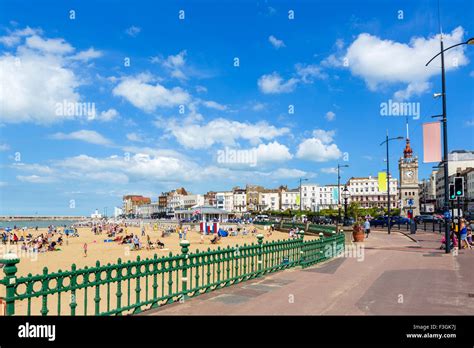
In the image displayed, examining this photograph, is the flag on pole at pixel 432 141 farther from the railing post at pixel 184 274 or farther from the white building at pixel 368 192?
the white building at pixel 368 192

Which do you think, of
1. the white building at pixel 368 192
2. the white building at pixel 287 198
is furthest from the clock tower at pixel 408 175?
the white building at pixel 287 198

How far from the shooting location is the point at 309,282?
467 inches

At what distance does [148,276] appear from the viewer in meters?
13.0

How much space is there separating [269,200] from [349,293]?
188m

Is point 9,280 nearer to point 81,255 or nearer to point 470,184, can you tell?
point 81,255

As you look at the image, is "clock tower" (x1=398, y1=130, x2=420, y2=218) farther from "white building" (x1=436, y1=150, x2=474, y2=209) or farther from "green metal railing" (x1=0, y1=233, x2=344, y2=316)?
"green metal railing" (x1=0, y1=233, x2=344, y2=316)

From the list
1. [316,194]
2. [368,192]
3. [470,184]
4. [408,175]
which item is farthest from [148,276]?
[316,194]

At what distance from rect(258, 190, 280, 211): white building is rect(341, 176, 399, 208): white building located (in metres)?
36.3

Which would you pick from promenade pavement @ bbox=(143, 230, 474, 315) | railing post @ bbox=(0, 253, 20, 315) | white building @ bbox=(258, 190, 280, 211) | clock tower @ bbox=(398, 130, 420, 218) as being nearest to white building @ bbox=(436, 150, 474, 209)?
clock tower @ bbox=(398, 130, 420, 218)

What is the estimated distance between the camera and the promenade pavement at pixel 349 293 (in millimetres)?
8508

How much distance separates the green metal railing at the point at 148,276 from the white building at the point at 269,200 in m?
177
